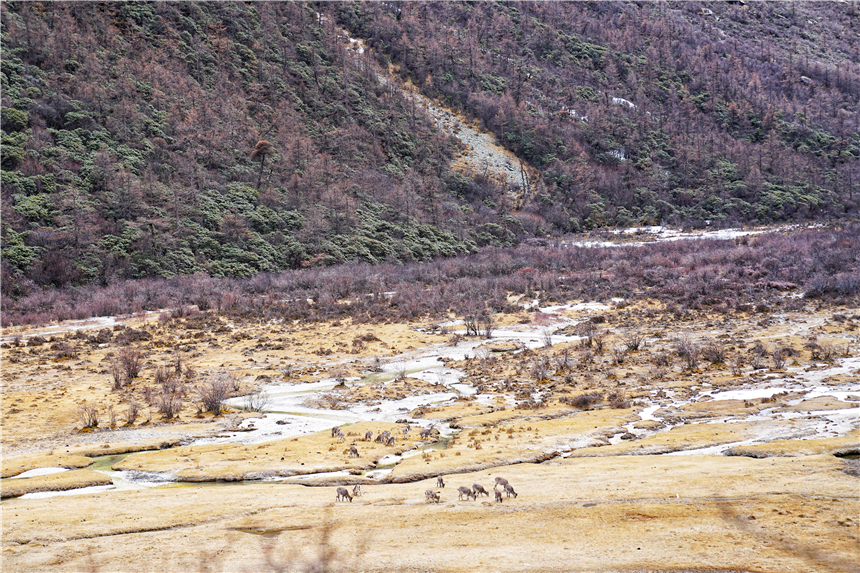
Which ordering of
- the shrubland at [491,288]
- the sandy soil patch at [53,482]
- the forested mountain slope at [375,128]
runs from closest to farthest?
the sandy soil patch at [53,482], the shrubland at [491,288], the forested mountain slope at [375,128]

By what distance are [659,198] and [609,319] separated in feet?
153

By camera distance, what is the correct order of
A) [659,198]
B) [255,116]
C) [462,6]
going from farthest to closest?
[462,6], [659,198], [255,116]

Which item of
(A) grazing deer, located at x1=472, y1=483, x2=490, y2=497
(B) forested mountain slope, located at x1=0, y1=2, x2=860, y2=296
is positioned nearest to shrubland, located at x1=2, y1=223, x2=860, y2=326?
(B) forested mountain slope, located at x1=0, y1=2, x2=860, y2=296

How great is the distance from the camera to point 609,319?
25.6 metres

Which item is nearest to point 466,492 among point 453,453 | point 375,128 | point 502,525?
point 502,525

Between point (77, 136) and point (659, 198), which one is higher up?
point (77, 136)

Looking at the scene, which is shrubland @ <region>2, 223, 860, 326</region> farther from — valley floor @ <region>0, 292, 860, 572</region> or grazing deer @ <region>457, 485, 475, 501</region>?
grazing deer @ <region>457, 485, 475, 501</region>

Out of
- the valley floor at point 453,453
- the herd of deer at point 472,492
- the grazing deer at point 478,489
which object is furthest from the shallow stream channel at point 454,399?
the grazing deer at point 478,489

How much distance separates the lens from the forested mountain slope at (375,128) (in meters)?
39.2

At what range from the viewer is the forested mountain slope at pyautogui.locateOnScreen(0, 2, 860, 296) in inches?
1543

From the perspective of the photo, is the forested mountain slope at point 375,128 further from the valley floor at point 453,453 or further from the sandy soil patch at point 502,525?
the sandy soil patch at point 502,525

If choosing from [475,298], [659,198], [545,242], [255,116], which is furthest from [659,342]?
[659,198]

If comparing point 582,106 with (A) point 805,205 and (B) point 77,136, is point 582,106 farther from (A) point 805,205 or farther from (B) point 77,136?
(B) point 77,136

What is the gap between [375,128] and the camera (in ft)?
206
